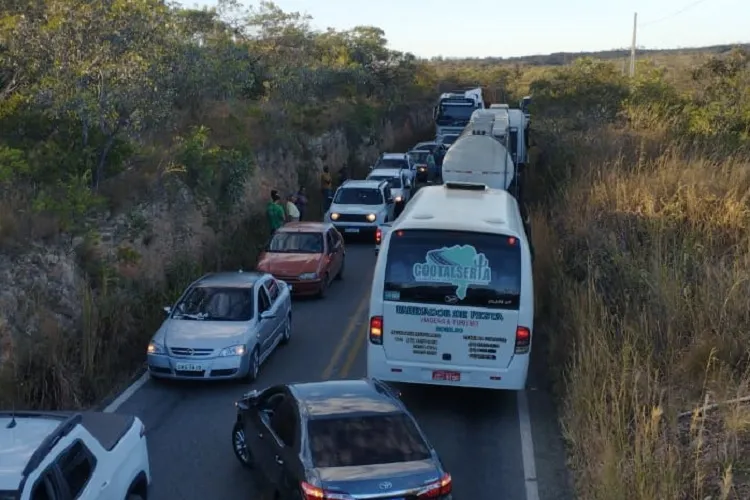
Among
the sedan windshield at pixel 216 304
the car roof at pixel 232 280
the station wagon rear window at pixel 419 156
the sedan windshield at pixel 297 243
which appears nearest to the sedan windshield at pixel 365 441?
the sedan windshield at pixel 216 304

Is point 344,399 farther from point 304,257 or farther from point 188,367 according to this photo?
point 304,257

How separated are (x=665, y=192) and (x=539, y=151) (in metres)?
17.5

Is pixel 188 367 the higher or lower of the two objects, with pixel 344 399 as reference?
lower

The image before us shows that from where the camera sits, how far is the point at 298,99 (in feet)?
132

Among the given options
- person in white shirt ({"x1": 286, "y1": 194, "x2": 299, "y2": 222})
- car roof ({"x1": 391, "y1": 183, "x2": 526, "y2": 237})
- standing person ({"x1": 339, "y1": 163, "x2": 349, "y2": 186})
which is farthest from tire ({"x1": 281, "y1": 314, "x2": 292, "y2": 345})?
standing person ({"x1": 339, "y1": 163, "x2": 349, "y2": 186})

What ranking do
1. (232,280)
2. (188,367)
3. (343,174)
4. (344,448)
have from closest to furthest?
(344,448), (188,367), (232,280), (343,174)

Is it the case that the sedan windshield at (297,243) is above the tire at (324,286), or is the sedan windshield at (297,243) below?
above

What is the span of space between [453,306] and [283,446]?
12.1 feet

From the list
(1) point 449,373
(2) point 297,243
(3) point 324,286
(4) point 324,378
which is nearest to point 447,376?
(1) point 449,373

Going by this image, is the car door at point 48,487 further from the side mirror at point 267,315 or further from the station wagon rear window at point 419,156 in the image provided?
the station wagon rear window at point 419,156

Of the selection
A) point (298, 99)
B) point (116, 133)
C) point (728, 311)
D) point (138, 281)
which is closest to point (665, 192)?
point (728, 311)

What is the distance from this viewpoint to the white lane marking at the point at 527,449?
9.62m

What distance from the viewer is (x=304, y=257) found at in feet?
65.5

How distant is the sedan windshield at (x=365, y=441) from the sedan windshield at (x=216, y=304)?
20.4 feet
